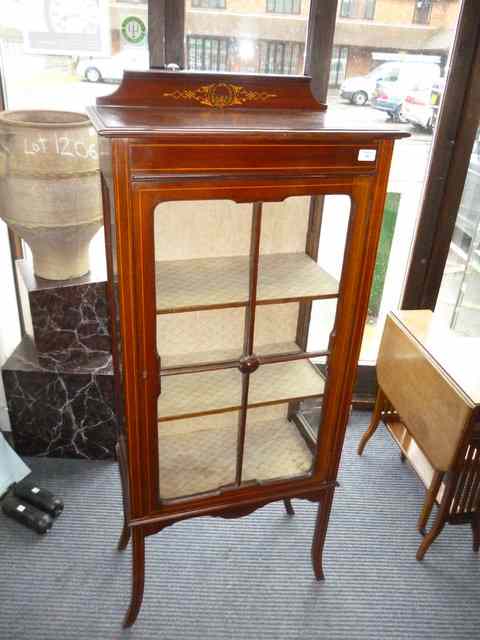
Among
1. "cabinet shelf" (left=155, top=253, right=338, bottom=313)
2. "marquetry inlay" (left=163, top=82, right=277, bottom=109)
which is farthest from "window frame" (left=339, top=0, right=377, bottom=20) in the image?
"cabinet shelf" (left=155, top=253, right=338, bottom=313)

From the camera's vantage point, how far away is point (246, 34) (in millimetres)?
2092

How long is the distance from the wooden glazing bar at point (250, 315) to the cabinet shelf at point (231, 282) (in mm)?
25

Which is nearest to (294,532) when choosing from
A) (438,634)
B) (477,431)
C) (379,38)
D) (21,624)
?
(438,634)

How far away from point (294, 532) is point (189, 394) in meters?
0.94

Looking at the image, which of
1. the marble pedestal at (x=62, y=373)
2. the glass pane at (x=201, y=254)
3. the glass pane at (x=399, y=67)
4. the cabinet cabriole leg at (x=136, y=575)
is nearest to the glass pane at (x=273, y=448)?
the cabinet cabriole leg at (x=136, y=575)

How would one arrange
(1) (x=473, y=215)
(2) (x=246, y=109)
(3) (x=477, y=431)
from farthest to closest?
(1) (x=473, y=215) → (3) (x=477, y=431) → (2) (x=246, y=109)

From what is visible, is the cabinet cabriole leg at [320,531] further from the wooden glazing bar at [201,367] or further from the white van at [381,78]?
the white van at [381,78]

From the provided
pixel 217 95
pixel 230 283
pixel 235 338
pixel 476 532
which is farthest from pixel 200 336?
pixel 476 532

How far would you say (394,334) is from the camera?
232 cm

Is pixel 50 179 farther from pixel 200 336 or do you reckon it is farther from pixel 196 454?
→ pixel 196 454

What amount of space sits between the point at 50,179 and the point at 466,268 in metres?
2.04

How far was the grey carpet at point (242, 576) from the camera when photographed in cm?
183

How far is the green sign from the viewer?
1981 mm

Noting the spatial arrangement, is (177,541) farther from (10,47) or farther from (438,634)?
(10,47)
